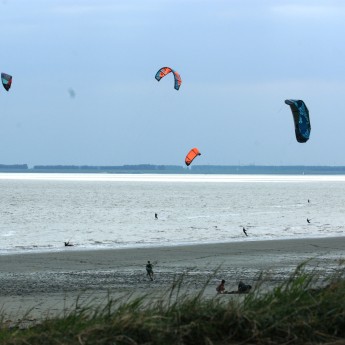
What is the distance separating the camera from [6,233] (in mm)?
43125

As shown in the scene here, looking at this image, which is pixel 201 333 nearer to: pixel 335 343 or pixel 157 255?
pixel 335 343

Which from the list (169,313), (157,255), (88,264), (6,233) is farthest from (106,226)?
(169,313)

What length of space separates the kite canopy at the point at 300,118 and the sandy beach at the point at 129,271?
10.5 ft

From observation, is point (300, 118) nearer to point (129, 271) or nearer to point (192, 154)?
point (129, 271)

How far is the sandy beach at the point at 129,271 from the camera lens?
12648 millimetres

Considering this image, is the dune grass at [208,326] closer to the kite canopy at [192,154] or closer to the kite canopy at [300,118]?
the kite canopy at [300,118]

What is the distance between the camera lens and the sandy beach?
1265cm

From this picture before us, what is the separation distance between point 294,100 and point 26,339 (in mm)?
18513

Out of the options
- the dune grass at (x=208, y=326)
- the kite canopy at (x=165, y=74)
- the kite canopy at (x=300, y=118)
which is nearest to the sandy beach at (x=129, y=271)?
the dune grass at (x=208, y=326)

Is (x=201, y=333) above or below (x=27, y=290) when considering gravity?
above

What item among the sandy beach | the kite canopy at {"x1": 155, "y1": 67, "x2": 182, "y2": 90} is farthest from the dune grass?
the kite canopy at {"x1": 155, "y1": 67, "x2": 182, "y2": 90}

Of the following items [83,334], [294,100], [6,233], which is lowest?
[6,233]

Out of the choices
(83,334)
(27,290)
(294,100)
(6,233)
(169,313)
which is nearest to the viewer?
(83,334)

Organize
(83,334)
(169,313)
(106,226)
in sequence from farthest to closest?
(106,226), (169,313), (83,334)
